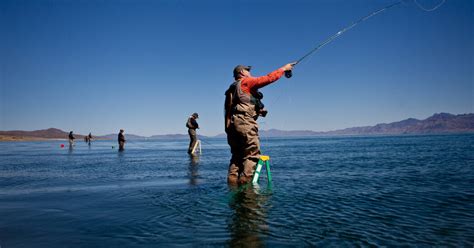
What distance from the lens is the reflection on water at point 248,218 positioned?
3170mm

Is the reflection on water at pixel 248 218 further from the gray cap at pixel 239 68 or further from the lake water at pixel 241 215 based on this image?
the gray cap at pixel 239 68

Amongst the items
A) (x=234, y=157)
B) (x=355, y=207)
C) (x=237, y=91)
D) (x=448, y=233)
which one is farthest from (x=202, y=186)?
(x=448, y=233)

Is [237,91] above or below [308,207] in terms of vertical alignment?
above

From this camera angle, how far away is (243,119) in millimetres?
6535

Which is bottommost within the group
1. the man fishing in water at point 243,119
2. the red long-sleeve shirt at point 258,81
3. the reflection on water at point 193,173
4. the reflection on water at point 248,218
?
the reflection on water at point 193,173

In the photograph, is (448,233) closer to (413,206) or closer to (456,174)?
(413,206)

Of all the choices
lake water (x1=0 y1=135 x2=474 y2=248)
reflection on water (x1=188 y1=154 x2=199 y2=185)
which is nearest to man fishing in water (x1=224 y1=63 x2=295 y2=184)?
lake water (x1=0 y1=135 x2=474 y2=248)

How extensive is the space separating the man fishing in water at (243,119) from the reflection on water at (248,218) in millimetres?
864

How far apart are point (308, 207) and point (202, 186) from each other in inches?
115

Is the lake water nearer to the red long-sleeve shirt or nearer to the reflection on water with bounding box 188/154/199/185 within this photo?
the reflection on water with bounding box 188/154/199/185

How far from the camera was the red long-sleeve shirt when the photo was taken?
621cm

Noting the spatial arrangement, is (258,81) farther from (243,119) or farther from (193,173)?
(193,173)

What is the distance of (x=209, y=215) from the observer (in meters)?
4.27

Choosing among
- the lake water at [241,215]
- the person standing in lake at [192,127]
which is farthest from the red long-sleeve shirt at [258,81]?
the person standing in lake at [192,127]
